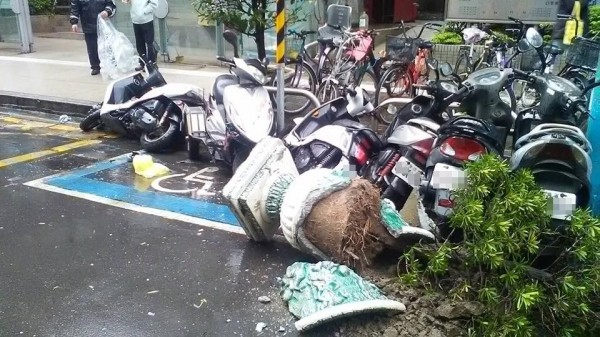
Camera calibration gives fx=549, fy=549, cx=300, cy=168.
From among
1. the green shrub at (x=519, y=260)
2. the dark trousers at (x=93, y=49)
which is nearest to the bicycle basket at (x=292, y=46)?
the dark trousers at (x=93, y=49)

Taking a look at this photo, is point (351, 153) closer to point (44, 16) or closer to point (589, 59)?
point (589, 59)

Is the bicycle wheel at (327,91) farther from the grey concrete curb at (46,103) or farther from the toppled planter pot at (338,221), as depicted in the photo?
the toppled planter pot at (338,221)

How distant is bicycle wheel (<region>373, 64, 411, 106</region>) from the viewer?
802cm

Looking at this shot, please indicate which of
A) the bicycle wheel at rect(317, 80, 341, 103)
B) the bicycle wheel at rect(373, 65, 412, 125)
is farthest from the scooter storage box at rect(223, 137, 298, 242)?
the bicycle wheel at rect(373, 65, 412, 125)

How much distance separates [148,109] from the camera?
21.5 feet

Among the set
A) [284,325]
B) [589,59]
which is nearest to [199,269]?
[284,325]

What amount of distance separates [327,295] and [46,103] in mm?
7420

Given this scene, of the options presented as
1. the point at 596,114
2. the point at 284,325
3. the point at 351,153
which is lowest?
the point at 284,325

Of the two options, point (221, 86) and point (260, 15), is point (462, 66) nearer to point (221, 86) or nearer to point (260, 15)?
point (260, 15)

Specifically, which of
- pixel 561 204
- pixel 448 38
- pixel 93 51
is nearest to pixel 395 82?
pixel 448 38

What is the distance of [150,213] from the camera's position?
4.79 m

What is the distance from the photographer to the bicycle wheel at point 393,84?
8016mm

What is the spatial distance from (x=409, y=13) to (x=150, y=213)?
16208mm

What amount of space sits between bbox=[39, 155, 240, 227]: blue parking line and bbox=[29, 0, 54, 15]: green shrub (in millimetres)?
13906
